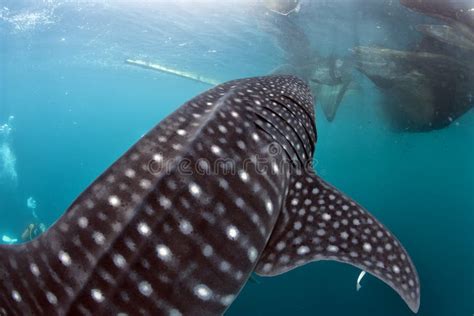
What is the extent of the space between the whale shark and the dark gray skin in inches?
572

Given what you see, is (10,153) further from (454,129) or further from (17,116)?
(454,129)

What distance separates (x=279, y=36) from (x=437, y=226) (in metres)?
16.6

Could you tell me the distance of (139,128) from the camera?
124312 millimetres

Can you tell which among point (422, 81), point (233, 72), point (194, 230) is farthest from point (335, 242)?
point (233, 72)

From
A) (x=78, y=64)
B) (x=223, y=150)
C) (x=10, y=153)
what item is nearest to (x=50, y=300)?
(x=223, y=150)

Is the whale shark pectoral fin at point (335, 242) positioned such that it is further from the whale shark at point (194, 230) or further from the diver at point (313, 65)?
the diver at point (313, 65)

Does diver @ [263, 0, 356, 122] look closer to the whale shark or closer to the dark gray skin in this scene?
the dark gray skin

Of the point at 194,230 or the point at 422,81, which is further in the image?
the point at 422,81

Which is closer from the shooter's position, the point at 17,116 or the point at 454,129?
the point at 454,129

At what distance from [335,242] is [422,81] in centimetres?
1732

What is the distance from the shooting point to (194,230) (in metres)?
2.17

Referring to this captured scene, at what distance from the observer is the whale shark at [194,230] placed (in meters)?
1.96

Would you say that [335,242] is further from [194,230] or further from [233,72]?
[233,72]

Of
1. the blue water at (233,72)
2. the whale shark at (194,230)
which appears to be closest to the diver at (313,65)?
the blue water at (233,72)
